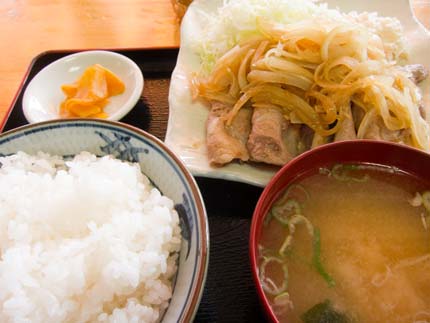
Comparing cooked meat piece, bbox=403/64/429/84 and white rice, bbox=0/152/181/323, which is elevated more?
cooked meat piece, bbox=403/64/429/84

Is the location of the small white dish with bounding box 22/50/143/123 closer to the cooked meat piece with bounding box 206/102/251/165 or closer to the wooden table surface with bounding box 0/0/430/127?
the wooden table surface with bounding box 0/0/430/127

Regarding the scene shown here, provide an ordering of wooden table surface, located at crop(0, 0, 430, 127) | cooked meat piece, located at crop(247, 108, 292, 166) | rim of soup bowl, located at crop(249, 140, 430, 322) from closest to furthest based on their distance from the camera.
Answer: rim of soup bowl, located at crop(249, 140, 430, 322) → cooked meat piece, located at crop(247, 108, 292, 166) → wooden table surface, located at crop(0, 0, 430, 127)

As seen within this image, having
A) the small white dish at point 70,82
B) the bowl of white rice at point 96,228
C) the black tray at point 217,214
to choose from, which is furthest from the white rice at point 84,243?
the small white dish at point 70,82

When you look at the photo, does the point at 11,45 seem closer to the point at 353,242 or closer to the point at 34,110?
the point at 34,110

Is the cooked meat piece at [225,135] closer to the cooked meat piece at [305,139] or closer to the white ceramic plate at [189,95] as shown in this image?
the white ceramic plate at [189,95]

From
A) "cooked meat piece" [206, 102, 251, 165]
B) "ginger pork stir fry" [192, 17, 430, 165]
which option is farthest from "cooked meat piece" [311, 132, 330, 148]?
"cooked meat piece" [206, 102, 251, 165]

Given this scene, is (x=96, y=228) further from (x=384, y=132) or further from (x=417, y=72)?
Result: (x=417, y=72)
